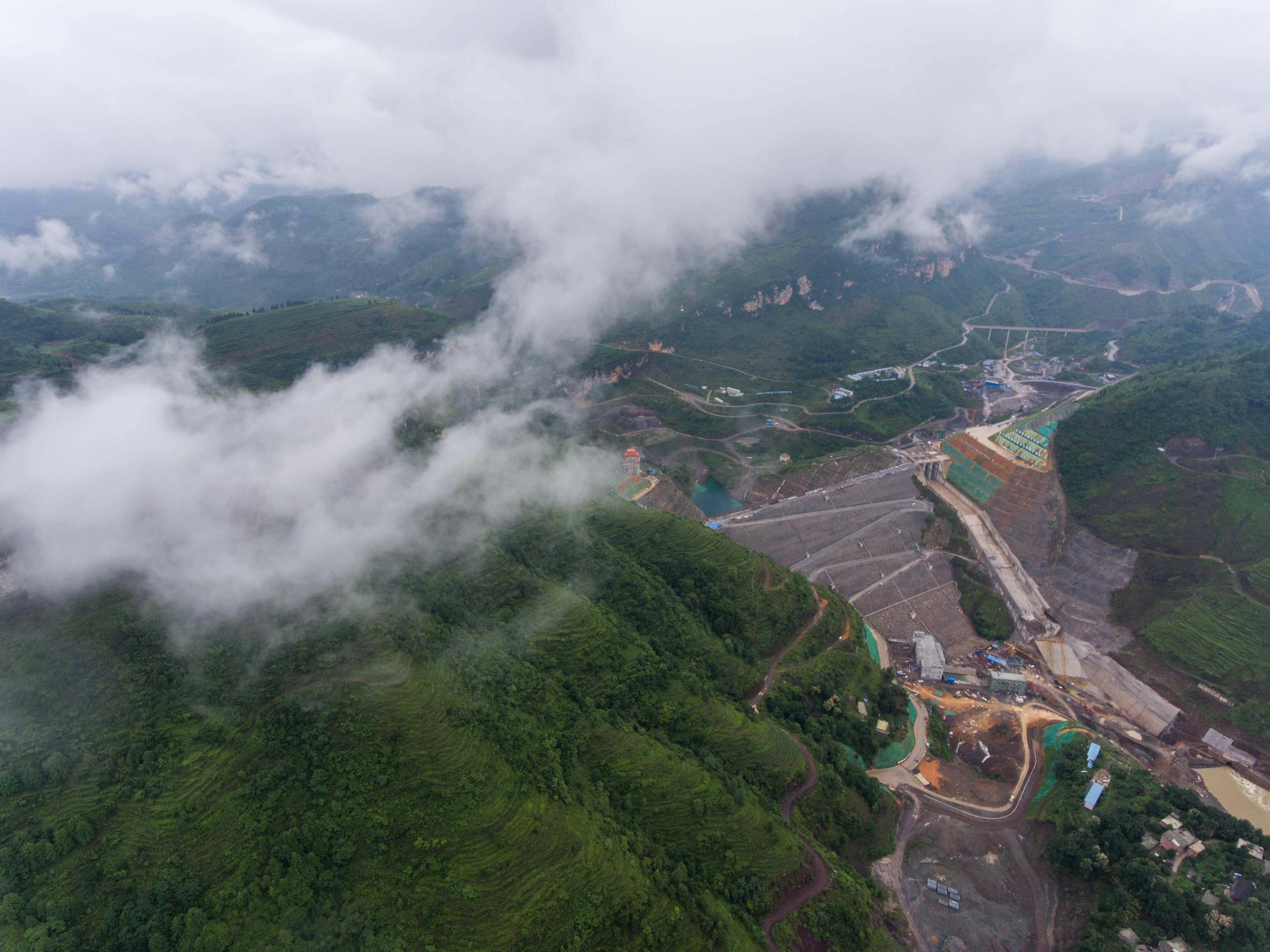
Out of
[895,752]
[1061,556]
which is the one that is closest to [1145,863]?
[895,752]

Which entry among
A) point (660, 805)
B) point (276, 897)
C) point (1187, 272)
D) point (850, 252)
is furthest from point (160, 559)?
point (1187, 272)

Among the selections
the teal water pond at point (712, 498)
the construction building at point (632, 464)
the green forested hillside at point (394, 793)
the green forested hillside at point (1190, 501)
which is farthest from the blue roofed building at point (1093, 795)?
the construction building at point (632, 464)

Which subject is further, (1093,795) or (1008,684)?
(1008,684)

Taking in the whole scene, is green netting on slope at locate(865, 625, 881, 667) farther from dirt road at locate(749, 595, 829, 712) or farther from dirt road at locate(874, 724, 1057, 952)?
dirt road at locate(874, 724, 1057, 952)

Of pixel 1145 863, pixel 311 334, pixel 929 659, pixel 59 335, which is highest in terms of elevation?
pixel 59 335

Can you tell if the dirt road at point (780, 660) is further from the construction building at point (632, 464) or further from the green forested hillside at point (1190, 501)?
the construction building at point (632, 464)

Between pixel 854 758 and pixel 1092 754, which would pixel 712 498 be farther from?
Answer: pixel 1092 754

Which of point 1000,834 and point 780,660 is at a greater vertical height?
point 780,660
